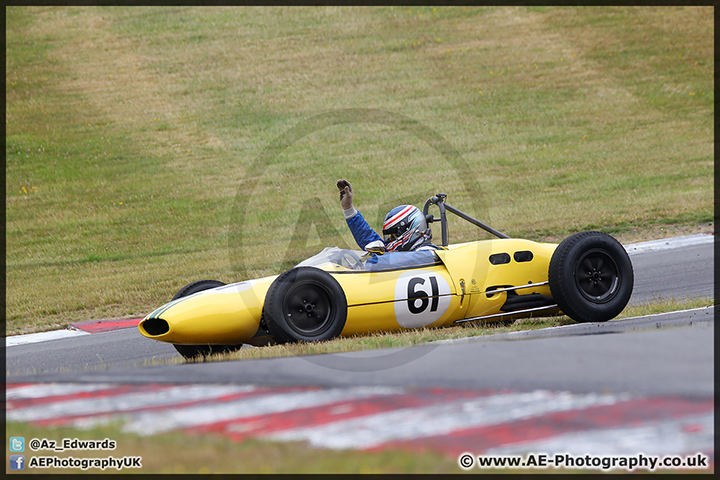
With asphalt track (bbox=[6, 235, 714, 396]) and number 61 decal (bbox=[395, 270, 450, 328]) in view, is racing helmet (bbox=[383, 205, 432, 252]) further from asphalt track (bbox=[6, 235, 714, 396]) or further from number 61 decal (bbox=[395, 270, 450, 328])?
asphalt track (bbox=[6, 235, 714, 396])

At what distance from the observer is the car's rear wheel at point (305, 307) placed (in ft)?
19.1

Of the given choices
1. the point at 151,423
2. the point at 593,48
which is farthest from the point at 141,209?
the point at 593,48

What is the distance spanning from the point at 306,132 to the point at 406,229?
45.6ft

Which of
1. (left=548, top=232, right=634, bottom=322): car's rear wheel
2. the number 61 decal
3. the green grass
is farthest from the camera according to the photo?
the green grass

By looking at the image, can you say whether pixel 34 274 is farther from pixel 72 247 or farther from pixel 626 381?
pixel 626 381

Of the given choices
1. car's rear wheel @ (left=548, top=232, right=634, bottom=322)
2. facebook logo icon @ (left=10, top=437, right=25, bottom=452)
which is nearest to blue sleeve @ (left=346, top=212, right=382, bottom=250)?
car's rear wheel @ (left=548, top=232, right=634, bottom=322)

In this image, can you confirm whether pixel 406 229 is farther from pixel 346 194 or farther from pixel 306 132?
pixel 306 132

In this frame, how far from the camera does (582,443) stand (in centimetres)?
298

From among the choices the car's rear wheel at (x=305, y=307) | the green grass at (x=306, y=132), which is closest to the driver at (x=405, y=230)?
the car's rear wheel at (x=305, y=307)

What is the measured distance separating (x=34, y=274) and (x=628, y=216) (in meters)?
10.7

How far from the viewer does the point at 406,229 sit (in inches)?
278

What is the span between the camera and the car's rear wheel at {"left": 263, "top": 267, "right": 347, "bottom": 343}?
5.81 metres

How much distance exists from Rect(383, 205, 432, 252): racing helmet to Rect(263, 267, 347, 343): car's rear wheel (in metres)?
1.23

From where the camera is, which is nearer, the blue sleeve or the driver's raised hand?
the driver's raised hand
